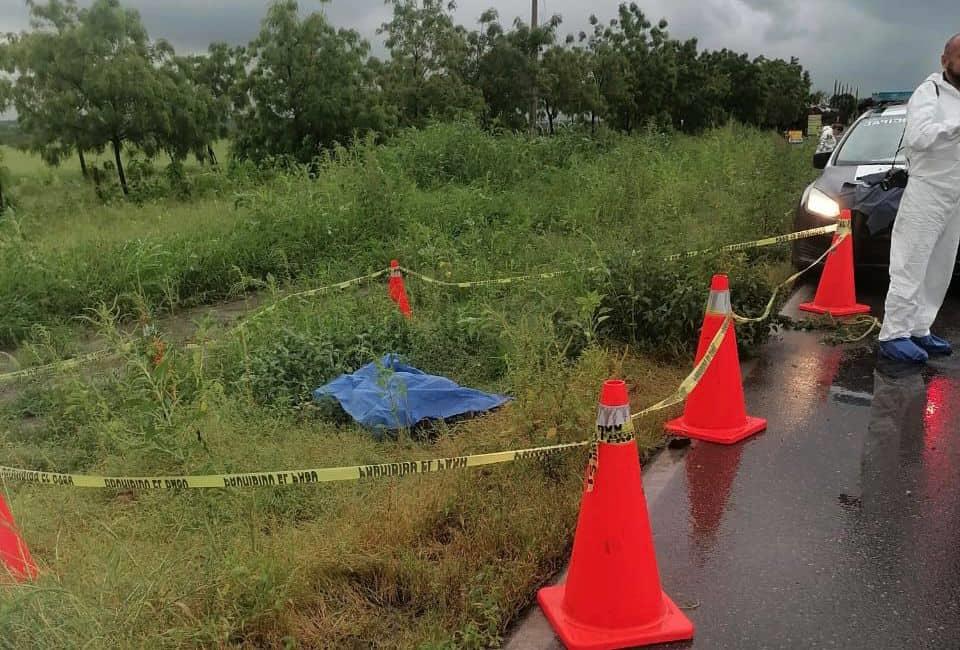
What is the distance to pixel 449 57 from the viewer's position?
20578 mm

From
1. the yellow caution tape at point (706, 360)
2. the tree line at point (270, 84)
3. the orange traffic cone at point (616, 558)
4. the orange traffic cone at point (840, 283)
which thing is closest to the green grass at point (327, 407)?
the orange traffic cone at point (616, 558)

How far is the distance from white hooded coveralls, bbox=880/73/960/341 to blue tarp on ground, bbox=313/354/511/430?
2879 mm

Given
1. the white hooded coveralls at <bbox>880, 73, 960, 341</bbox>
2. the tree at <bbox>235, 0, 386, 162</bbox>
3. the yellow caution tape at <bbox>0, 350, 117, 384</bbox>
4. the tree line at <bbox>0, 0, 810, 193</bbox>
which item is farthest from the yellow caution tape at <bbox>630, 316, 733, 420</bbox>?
the tree at <bbox>235, 0, 386, 162</bbox>

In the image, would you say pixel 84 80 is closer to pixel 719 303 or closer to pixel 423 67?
pixel 423 67

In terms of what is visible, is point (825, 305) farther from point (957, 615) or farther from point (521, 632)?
point (521, 632)

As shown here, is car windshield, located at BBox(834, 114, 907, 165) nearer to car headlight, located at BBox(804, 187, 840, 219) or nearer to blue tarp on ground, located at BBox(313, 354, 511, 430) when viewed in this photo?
car headlight, located at BBox(804, 187, 840, 219)

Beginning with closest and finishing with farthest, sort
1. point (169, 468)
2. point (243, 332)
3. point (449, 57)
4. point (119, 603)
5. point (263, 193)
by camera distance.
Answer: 1. point (119, 603)
2. point (169, 468)
3. point (243, 332)
4. point (263, 193)
5. point (449, 57)

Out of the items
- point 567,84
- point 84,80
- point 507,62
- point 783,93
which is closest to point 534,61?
point 507,62

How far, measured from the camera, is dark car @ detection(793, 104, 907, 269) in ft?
20.9

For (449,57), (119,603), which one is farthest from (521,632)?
(449,57)

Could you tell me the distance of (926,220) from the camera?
15.4 feet

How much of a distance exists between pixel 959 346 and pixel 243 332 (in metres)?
5.28

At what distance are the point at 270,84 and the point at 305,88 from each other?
89cm

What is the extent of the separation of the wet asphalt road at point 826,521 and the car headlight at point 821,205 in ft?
7.26
